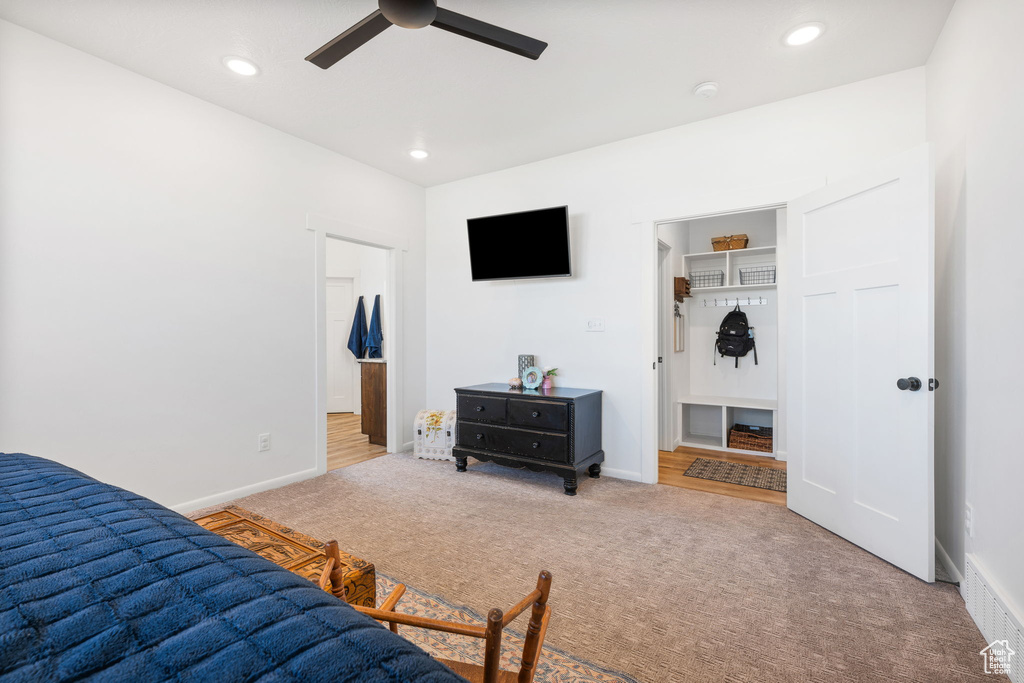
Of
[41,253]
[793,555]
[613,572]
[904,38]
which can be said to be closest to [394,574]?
[613,572]

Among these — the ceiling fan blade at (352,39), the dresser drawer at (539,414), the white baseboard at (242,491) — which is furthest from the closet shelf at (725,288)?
the white baseboard at (242,491)

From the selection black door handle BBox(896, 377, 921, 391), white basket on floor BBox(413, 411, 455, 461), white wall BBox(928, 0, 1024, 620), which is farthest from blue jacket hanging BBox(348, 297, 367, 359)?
white wall BBox(928, 0, 1024, 620)

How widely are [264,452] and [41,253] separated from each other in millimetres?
1642

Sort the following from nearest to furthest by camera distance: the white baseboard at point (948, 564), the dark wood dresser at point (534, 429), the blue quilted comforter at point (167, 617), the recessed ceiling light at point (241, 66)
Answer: the blue quilted comforter at point (167, 617) → the white baseboard at point (948, 564) → the recessed ceiling light at point (241, 66) → the dark wood dresser at point (534, 429)

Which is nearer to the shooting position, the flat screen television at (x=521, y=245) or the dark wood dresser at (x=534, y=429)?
the dark wood dresser at (x=534, y=429)

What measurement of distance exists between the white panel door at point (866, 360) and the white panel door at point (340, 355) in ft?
17.7

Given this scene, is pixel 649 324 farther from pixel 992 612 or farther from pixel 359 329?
pixel 359 329

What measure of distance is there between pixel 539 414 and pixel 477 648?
1891 millimetres

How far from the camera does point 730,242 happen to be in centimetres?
441

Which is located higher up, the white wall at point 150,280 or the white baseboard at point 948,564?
the white wall at point 150,280

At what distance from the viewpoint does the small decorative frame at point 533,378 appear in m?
3.71

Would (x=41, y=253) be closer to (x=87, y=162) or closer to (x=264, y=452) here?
(x=87, y=162)

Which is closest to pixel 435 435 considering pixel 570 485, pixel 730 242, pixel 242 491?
pixel 570 485

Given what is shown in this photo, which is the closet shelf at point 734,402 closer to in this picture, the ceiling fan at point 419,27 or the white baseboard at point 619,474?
the white baseboard at point 619,474
